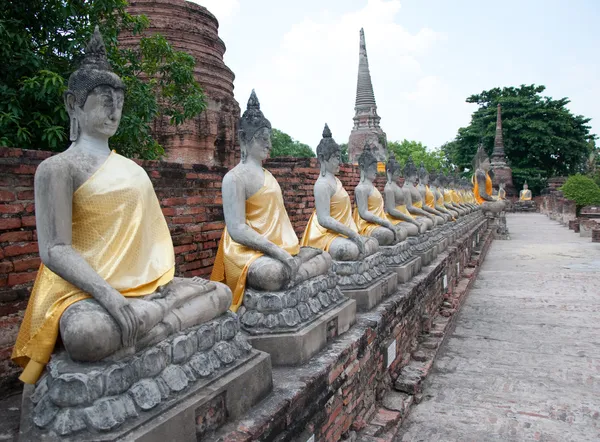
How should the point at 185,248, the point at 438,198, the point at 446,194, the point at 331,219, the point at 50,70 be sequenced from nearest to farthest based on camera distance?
the point at 331,219 → the point at 185,248 → the point at 50,70 → the point at 438,198 → the point at 446,194

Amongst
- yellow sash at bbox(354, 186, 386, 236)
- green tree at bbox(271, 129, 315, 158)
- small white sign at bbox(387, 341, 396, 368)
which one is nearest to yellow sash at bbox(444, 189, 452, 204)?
yellow sash at bbox(354, 186, 386, 236)

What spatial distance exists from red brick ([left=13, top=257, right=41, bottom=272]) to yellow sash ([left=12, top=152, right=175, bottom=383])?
3.10 feet

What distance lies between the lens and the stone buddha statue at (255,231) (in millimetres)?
2960

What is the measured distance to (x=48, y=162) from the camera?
1.91m

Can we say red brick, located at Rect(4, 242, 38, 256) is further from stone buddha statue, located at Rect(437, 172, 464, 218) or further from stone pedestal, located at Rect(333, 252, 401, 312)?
stone buddha statue, located at Rect(437, 172, 464, 218)

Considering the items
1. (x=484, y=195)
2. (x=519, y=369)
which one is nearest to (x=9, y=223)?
(x=519, y=369)

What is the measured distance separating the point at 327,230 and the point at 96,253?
96.7 inches

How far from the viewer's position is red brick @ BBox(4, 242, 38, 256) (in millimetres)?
2848

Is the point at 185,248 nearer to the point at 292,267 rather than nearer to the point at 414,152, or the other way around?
the point at 292,267

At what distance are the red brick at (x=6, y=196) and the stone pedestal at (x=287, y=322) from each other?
1.45 metres

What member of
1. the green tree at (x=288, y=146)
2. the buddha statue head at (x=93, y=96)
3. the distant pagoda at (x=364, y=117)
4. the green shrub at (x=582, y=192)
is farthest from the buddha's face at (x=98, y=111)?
the green tree at (x=288, y=146)

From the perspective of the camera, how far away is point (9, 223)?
285cm

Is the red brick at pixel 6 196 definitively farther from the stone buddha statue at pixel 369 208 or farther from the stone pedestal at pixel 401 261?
the stone pedestal at pixel 401 261

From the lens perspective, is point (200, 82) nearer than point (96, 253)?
No
